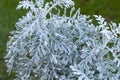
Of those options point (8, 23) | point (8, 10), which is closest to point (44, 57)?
point (8, 23)

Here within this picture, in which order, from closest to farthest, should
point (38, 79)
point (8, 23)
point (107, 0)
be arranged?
point (38, 79), point (8, 23), point (107, 0)

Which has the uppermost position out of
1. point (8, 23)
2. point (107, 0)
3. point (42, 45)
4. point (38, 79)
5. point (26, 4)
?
point (107, 0)

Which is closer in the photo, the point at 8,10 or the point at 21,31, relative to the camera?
the point at 21,31

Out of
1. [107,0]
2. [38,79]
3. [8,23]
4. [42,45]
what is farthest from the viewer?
[107,0]

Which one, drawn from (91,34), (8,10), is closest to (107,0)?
(8,10)

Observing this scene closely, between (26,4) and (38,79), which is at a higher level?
(26,4)

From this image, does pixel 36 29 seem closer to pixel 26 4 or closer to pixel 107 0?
pixel 26 4
